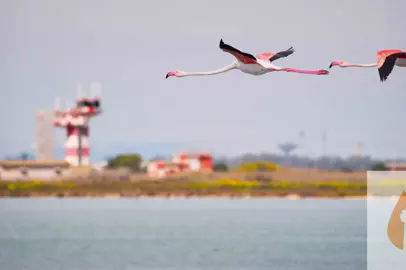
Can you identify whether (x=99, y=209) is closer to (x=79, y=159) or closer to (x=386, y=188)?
(x=79, y=159)

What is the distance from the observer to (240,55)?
24.6 m

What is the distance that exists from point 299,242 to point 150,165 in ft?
223

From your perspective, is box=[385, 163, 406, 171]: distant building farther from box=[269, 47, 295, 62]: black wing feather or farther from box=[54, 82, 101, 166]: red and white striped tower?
box=[269, 47, 295, 62]: black wing feather

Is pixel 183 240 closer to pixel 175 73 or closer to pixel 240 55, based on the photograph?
pixel 175 73

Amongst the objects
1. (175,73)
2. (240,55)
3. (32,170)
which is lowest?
(32,170)

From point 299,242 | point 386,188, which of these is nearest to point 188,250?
point 299,242

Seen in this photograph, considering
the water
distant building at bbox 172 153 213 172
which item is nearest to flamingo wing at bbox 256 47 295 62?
the water

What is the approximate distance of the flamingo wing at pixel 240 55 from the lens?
24.3m

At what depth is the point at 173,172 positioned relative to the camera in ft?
388

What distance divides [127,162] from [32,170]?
1937 cm

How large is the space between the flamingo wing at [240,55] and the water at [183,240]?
68.0ft

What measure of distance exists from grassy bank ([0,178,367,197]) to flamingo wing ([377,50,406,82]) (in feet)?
259

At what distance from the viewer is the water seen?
47.3 m

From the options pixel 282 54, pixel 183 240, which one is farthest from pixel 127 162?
pixel 282 54
